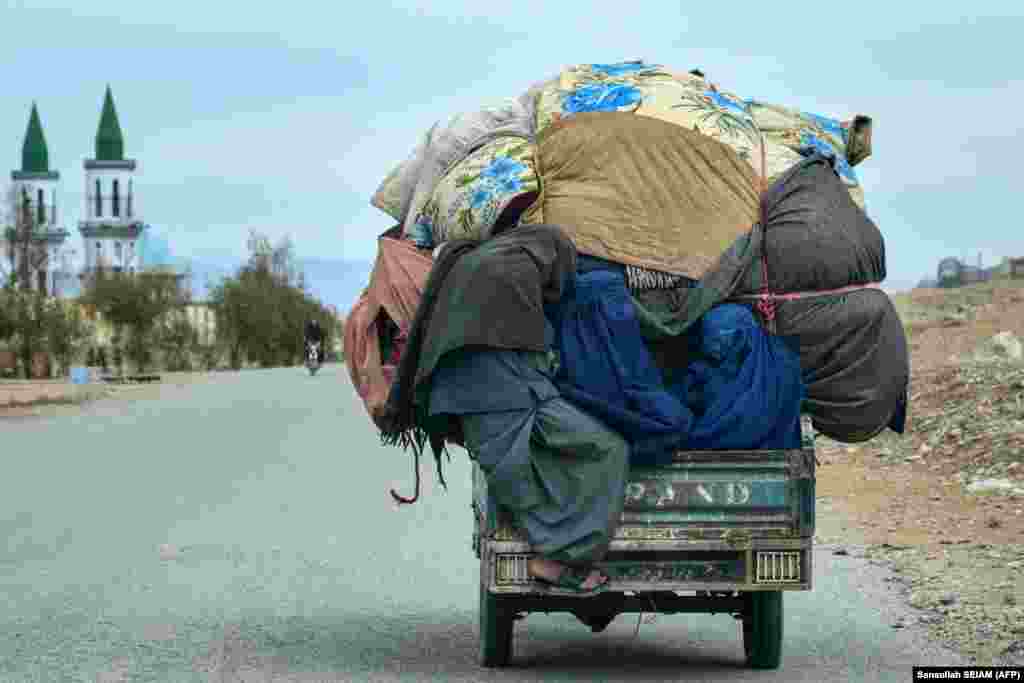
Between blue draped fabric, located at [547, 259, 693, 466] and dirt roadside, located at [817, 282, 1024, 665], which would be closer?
blue draped fabric, located at [547, 259, 693, 466]

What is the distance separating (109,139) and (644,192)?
173 meters

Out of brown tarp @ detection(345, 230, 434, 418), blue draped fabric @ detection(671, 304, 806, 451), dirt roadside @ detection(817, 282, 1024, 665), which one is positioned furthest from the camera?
dirt roadside @ detection(817, 282, 1024, 665)

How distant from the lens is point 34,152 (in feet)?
559

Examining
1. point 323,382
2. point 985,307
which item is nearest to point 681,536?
point 323,382

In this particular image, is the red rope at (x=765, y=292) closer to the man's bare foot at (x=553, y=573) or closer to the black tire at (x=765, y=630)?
the black tire at (x=765, y=630)

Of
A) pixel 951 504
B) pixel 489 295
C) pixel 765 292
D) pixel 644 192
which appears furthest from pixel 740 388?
pixel 951 504

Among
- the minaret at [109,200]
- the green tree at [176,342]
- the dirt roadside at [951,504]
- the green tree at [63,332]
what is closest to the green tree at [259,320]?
the green tree at [176,342]

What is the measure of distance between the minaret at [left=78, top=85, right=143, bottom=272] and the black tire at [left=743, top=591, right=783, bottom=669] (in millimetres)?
167609

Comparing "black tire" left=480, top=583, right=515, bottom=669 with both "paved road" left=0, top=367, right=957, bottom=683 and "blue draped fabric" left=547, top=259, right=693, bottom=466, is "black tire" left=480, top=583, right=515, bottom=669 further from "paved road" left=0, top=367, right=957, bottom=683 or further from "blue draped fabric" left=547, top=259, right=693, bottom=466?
"blue draped fabric" left=547, top=259, right=693, bottom=466

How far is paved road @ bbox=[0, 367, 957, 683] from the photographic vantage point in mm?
8180

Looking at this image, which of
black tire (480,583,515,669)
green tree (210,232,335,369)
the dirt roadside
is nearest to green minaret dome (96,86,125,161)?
green tree (210,232,335,369)

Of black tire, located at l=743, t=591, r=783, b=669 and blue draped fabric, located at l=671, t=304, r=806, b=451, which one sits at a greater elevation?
blue draped fabric, located at l=671, t=304, r=806, b=451

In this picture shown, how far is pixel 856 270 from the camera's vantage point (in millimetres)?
7844

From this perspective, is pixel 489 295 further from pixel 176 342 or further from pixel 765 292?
pixel 176 342
